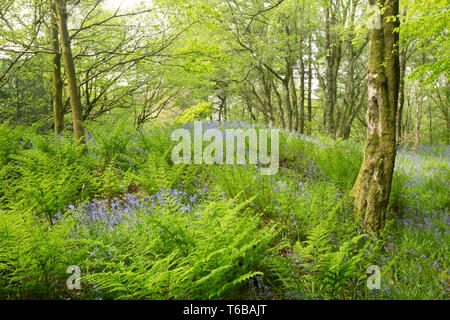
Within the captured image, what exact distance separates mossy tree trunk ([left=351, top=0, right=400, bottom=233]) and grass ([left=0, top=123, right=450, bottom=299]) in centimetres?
22

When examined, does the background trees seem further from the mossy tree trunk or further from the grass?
the grass

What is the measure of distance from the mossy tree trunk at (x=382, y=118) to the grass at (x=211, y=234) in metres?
0.22

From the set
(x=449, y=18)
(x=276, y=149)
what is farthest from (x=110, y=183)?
(x=449, y=18)

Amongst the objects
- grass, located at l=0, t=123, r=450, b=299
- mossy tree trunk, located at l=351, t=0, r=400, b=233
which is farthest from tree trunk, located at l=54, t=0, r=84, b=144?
mossy tree trunk, located at l=351, t=0, r=400, b=233

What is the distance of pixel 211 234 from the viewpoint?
1.97 m

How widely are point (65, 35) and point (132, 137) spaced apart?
215 centimetres

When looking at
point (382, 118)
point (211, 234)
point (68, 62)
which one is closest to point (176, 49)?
point (68, 62)

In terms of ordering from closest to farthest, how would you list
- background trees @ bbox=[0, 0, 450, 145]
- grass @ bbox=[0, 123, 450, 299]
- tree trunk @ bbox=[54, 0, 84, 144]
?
1. grass @ bbox=[0, 123, 450, 299]
2. tree trunk @ bbox=[54, 0, 84, 144]
3. background trees @ bbox=[0, 0, 450, 145]

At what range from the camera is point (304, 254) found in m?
2.02

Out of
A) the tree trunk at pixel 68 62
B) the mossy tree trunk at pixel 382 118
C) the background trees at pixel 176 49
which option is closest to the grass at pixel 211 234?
the mossy tree trunk at pixel 382 118

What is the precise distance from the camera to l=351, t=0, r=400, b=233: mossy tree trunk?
300cm

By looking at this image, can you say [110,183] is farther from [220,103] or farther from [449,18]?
[220,103]
